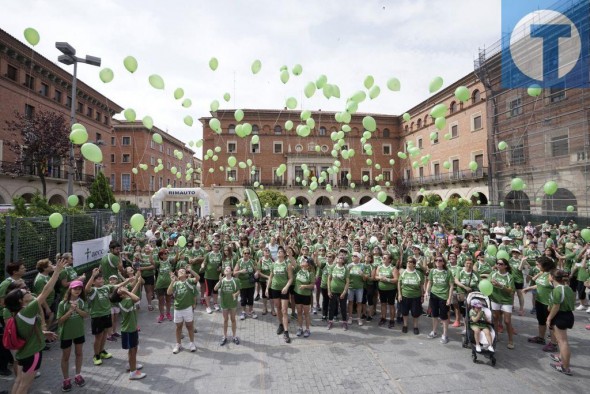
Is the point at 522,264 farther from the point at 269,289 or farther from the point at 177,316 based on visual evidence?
the point at 177,316

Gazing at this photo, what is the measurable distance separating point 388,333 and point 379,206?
14066 millimetres

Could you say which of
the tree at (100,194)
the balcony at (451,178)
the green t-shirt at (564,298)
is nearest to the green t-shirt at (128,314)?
the green t-shirt at (564,298)

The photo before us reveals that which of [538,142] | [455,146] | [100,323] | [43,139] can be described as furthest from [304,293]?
[455,146]

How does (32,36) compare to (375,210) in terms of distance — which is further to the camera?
(375,210)

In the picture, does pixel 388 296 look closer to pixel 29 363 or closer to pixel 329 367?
pixel 329 367

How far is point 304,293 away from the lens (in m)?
6.61

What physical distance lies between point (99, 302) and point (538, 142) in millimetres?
26050

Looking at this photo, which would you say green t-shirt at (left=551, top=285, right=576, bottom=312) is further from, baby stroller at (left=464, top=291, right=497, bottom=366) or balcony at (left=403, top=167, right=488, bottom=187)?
balcony at (left=403, top=167, right=488, bottom=187)

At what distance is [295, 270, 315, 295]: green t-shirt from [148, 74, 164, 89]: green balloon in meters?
6.36

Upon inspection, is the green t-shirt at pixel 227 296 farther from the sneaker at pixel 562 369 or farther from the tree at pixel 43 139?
the tree at pixel 43 139

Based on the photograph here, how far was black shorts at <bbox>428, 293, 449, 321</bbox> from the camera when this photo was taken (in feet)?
20.4

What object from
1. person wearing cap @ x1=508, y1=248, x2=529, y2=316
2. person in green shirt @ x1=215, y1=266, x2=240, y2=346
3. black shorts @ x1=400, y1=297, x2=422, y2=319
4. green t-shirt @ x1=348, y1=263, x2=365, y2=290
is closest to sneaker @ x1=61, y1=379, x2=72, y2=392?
person in green shirt @ x1=215, y1=266, x2=240, y2=346

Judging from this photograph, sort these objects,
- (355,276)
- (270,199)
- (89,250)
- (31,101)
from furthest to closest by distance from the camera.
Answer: (270,199) < (31,101) < (89,250) < (355,276)

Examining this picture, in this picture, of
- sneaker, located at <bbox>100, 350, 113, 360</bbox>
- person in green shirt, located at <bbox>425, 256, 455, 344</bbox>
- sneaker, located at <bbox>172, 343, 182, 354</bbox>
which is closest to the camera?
sneaker, located at <bbox>100, 350, 113, 360</bbox>
